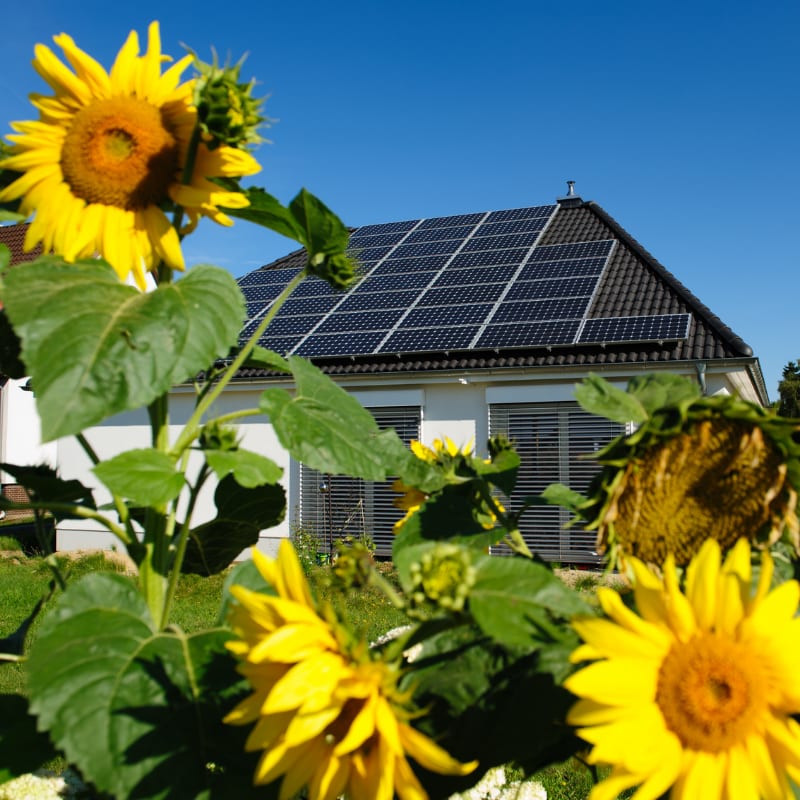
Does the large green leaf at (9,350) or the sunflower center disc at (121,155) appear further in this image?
the large green leaf at (9,350)

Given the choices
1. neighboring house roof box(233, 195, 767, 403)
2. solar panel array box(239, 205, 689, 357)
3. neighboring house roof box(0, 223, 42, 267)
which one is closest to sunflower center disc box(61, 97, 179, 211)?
solar panel array box(239, 205, 689, 357)

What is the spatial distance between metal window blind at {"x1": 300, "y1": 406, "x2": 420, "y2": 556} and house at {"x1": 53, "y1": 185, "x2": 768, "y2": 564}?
20mm

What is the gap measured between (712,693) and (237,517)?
72 cm

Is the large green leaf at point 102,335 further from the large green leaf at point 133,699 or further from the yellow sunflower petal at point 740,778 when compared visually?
the yellow sunflower petal at point 740,778

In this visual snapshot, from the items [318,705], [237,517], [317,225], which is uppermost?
[317,225]

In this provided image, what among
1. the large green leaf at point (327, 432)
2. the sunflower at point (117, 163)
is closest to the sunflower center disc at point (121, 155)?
the sunflower at point (117, 163)

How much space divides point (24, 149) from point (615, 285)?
11424mm

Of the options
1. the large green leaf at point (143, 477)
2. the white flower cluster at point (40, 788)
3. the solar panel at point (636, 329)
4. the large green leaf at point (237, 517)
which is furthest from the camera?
the solar panel at point (636, 329)

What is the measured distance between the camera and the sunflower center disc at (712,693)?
0.54 m

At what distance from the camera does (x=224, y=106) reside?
767 millimetres

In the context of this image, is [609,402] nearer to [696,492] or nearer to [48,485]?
[696,492]

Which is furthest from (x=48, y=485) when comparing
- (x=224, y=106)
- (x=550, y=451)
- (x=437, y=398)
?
(x=437, y=398)

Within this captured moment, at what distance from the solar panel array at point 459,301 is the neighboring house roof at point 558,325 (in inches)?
0.9

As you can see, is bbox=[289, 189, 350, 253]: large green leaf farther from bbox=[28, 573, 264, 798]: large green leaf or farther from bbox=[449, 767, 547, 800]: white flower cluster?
bbox=[449, 767, 547, 800]: white flower cluster
